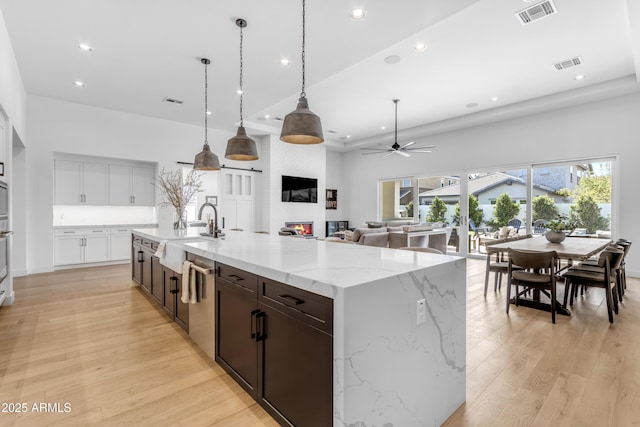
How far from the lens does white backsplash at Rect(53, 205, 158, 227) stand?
6.42m

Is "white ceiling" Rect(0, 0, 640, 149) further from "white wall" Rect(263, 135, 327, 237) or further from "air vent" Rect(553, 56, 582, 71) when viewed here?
"white wall" Rect(263, 135, 327, 237)

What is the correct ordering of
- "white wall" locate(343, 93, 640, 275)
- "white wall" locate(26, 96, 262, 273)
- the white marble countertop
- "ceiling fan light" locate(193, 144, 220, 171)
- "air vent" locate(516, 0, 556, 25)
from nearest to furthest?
the white marble countertop < "air vent" locate(516, 0, 556, 25) < "ceiling fan light" locate(193, 144, 220, 171) < "white wall" locate(343, 93, 640, 275) < "white wall" locate(26, 96, 262, 273)

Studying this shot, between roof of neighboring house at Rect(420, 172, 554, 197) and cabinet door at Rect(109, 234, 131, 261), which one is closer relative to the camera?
cabinet door at Rect(109, 234, 131, 261)

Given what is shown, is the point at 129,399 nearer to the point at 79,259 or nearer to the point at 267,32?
the point at 267,32

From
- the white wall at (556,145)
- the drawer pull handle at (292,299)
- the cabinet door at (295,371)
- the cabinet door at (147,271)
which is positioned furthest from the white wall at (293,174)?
→ the drawer pull handle at (292,299)

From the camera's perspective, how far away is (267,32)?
11.7 feet

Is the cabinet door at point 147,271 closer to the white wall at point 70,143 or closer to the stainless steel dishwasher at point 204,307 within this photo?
the white wall at point 70,143

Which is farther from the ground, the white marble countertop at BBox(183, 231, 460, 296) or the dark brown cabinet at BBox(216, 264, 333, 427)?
the white marble countertop at BBox(183, 231, 460, 296)

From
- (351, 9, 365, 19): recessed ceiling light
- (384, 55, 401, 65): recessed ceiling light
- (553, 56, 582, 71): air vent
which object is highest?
(553, 56, 582, 71): air vent

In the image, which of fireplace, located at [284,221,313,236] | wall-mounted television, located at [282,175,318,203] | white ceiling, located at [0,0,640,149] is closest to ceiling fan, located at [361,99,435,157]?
white ceiling, located at [0,0,640,149]

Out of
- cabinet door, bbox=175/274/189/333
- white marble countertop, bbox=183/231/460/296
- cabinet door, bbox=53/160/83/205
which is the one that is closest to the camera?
white marble countertop, bbox=183/231/460/296

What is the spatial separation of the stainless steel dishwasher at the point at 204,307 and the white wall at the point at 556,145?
6970mm

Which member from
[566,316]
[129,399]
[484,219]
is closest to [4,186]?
[129,399]

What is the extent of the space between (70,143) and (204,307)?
577 cm
